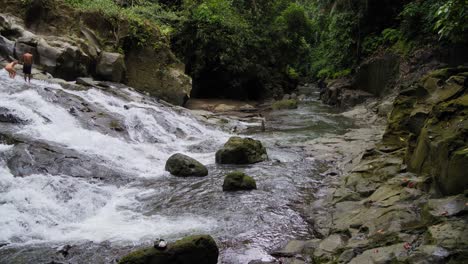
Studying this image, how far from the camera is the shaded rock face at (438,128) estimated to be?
16.9 feet

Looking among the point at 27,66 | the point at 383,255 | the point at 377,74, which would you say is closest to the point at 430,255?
the point at 383,255

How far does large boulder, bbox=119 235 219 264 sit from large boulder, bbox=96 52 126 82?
14.9 meters

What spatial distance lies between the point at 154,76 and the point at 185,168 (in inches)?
490

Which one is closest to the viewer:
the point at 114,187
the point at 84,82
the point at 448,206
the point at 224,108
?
the point at 448,206

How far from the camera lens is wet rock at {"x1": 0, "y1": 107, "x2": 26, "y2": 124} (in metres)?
10.1

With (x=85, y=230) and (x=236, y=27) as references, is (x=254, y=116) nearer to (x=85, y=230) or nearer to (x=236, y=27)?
(x=236, y=27)

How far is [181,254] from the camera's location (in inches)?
198

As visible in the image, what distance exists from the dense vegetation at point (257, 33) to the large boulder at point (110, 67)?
3.16 meters

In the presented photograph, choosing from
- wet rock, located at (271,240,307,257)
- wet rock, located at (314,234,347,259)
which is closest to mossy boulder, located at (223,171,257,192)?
wet rock, located at (271,240,307,257)

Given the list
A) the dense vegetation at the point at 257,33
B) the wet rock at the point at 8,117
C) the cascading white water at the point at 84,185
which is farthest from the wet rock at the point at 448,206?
the dense vegetation at the point at 257,33

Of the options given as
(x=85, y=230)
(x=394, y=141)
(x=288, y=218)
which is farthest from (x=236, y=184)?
(x=394, y=141)

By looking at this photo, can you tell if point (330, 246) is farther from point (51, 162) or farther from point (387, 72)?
point (387, 72)

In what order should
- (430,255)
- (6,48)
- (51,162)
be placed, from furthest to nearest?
(6,48)
(51,162)
(430,255)

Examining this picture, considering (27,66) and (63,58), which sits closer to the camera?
(27,66)
